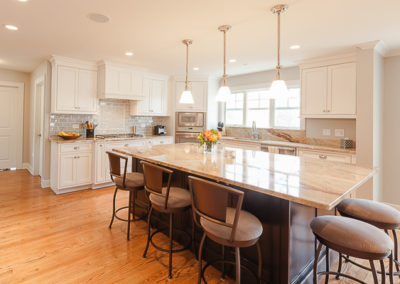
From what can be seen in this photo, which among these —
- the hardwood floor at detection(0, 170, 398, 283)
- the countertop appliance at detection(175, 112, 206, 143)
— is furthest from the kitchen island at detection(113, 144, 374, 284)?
the countertop appliance at detection(175, 112, 206, 143)

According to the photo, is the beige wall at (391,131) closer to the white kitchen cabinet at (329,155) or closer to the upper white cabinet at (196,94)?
the white kitchen cabinet at (329,155)

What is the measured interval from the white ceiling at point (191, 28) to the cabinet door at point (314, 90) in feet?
1.02

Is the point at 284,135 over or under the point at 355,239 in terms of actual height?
over

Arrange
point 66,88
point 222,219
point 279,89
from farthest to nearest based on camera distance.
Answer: point 66,88 → point 279,89 → point 222,219

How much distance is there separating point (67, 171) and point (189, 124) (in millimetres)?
2791

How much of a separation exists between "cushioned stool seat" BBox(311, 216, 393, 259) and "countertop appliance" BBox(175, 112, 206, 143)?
426cm

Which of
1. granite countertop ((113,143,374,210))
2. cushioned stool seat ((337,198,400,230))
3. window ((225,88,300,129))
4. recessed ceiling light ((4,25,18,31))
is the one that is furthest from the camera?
window ((225,88,300,129))

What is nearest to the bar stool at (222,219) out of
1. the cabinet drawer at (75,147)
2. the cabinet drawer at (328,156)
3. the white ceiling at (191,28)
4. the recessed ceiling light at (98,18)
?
the white ceiling at (191,28)

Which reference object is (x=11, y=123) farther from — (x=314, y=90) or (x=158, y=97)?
(x=314, y=90)

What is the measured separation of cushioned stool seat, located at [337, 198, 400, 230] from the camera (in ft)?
5.58

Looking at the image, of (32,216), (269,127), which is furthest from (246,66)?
(32,216)

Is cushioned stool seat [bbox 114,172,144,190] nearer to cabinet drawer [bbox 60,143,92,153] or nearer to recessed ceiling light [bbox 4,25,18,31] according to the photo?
cabinet drawer [bbox 60,143,92,153]

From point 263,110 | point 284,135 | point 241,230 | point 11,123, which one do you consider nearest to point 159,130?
point 263,110

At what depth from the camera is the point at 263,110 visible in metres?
5.33
